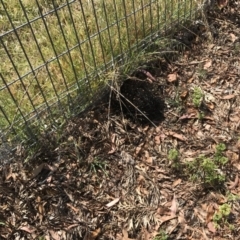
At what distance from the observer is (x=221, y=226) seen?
7.27 feet

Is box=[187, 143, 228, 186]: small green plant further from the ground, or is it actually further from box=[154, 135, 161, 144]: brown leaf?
box=[154, 135, 161, 144]: brown leaf

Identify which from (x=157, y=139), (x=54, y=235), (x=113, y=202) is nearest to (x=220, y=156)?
(x=157, y=139)

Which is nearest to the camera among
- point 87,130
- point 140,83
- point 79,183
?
point 79,183

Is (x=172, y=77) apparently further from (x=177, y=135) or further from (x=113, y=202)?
(x=113, y=202)

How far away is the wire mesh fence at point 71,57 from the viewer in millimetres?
2459

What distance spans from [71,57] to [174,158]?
95 cm

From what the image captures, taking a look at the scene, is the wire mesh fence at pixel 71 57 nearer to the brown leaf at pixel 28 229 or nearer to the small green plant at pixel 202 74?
the small green plant at pixel 202 74

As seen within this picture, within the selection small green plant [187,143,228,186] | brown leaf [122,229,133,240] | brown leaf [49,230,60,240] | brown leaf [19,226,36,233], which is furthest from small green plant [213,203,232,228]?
brown leaf [19,226,36,233]

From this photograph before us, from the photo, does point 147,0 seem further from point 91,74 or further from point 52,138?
point 52,138

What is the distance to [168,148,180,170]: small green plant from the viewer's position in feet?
7.81

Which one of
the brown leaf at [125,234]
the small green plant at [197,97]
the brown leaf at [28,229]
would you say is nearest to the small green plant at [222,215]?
the brown leaf at [125,234]

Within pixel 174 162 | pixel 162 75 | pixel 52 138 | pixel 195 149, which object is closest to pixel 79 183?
pixel 52 138

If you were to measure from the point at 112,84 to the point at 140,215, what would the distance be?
2.92ft

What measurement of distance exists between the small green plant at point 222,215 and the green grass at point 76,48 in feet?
3.64
